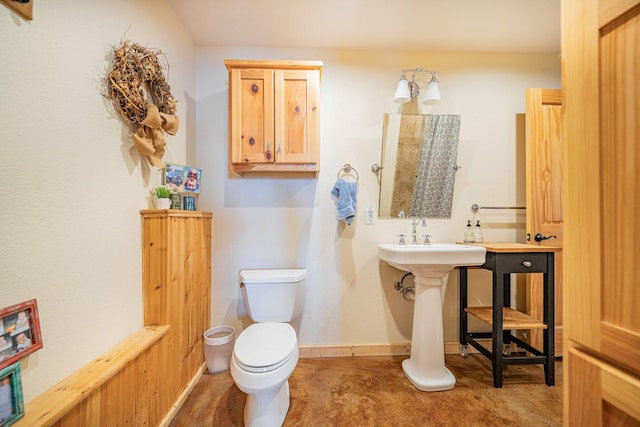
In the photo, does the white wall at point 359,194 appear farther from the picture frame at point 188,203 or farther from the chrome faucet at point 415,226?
the picture frame at point 188,203

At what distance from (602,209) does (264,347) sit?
1302mm

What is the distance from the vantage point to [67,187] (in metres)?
0.88

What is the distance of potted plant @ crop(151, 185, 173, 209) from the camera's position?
1.34 meters

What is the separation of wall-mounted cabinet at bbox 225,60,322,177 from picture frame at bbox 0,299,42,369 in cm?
117

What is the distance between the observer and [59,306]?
0.85 metres

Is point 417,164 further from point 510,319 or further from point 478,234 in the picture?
point 510,319

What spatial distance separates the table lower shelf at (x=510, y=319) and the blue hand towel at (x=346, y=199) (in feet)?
3.72

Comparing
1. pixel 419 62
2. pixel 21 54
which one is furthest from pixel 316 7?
pixel 21 54

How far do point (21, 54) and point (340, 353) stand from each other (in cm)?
223

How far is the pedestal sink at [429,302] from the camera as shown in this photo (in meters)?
1.50

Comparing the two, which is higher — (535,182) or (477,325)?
(535,182)

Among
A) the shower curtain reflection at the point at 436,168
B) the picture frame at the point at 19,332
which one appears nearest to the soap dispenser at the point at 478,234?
the shower curtain reflection at the point at 436,168

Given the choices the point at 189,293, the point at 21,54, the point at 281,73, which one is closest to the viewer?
the point at 21,54

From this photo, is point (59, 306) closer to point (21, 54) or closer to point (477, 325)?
point (21, 54)
